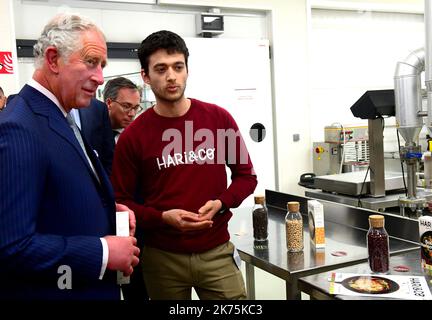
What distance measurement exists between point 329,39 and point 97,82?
4.17 meters

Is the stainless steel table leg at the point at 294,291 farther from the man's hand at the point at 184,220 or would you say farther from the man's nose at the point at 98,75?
the man's nose at the point at 98,75

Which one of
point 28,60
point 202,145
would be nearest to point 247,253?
point 202,145

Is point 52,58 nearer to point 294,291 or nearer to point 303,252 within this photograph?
point 294,291

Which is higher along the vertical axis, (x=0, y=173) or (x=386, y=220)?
(x=0, y=173)

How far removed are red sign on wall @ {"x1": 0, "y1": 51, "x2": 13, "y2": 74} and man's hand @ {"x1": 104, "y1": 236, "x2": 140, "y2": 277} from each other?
114 inches

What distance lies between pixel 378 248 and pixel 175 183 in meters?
0.71

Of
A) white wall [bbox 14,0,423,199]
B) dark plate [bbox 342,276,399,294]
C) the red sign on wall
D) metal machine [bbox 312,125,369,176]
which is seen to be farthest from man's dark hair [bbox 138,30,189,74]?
metal machine [bbox 312,125,369,176]

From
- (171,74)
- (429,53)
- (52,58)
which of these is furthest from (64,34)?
(429,53)

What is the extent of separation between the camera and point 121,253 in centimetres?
111

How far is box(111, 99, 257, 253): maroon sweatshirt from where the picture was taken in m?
1.59

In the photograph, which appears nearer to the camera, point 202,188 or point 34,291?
point 34,291

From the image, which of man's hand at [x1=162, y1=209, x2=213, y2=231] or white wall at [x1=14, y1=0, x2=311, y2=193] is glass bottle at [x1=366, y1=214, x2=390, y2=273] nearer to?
man's hand at [x1=162, y1=209, x2=213, y2=231]

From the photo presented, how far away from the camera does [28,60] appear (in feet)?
12.1
